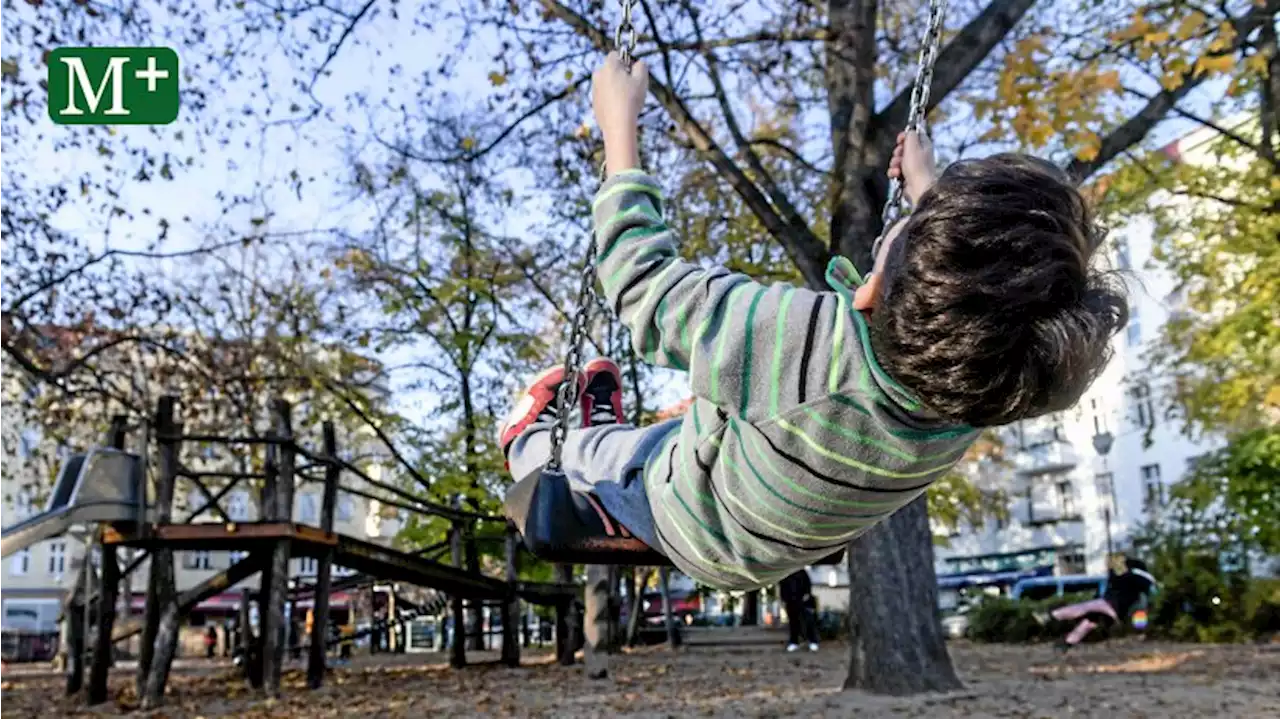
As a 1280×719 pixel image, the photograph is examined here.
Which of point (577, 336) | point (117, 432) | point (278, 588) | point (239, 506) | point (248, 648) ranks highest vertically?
point (239, 506)

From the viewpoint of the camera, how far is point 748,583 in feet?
8.52

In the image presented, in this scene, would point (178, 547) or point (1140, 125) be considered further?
point (178, 547)

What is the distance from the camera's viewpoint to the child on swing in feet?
6.07

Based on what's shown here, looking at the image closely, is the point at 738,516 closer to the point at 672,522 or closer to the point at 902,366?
the point at 672,522

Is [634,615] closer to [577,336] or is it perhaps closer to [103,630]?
[103,630]

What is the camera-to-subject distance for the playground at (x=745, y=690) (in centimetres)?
872

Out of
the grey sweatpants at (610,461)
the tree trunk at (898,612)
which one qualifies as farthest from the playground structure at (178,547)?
the grey sweatpants at (610,461)

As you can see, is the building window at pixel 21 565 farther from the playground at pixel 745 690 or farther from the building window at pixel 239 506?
the playground at pixel 745 690

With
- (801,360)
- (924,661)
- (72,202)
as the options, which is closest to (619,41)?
(801,360)

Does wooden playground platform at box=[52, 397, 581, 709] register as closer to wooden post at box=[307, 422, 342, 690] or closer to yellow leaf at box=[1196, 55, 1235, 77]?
wooden post at box=[307, 422, 342, 690]

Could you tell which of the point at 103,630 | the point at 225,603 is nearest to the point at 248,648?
the point at 103,630

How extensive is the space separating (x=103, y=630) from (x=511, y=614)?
6.14m

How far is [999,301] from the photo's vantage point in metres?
1.82

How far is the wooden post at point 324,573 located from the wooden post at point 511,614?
139 inches
